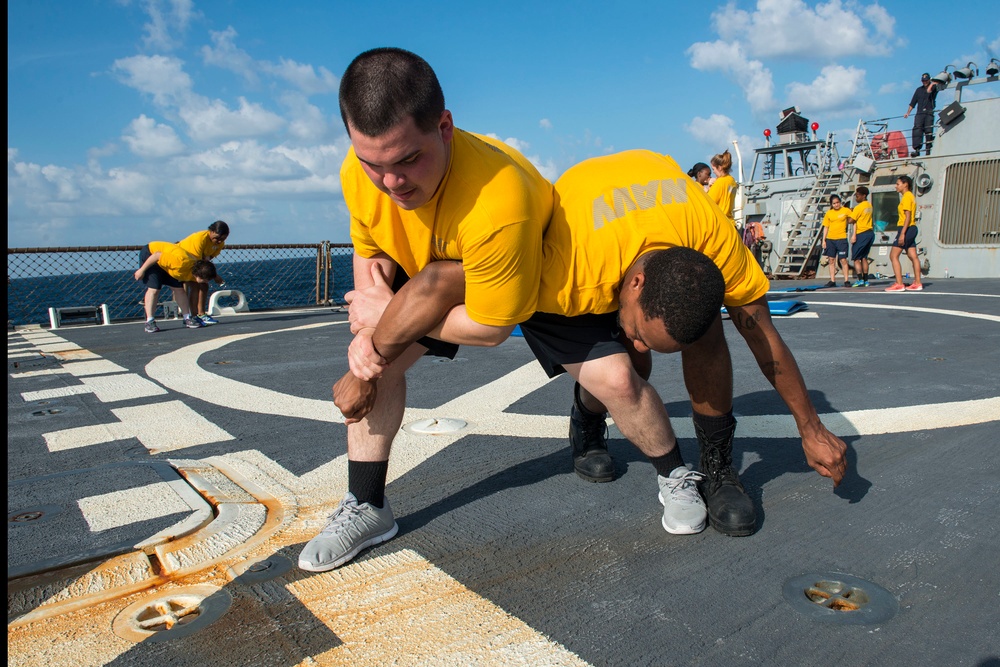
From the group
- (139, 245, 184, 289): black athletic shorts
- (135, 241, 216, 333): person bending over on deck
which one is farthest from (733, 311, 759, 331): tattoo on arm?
(139, 245, 184, 289): black athletic shorts

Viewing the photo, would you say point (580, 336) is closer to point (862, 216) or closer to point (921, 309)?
point (921, 309)

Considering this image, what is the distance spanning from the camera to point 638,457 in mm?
3043

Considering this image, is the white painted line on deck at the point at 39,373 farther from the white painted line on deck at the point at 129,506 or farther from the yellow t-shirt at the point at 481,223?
the yellow t-shirt at the point at 481,223

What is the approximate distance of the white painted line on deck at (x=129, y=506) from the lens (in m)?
2.35

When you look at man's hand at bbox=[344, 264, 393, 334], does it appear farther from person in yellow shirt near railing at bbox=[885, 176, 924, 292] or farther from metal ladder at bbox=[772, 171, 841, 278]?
metal ladder at bbox=[772, 171, 841, 278]

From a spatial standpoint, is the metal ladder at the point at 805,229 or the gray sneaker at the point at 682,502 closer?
the gray sneaker at the point at 682,502

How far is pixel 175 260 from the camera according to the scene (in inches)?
364

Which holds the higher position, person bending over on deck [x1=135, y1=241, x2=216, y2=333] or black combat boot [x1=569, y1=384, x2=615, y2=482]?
person bending over on deck [x1=135, y1=241, x2=216, y2=333]

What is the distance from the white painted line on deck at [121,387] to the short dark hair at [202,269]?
459cm

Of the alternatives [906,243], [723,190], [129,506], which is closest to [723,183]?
[723,190]

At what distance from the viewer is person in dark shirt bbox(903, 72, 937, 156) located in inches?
630

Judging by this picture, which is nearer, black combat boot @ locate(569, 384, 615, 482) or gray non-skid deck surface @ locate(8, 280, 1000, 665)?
gray non-skid deck surface @ locate(8, 280, 1000, 665)

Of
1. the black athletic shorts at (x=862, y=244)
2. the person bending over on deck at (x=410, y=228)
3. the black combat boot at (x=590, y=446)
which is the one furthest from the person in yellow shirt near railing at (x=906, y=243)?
the person bending over on deck at (x=410, y=228)

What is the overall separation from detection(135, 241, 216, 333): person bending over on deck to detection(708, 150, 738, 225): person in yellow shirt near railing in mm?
6919
